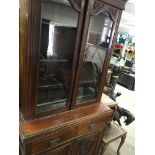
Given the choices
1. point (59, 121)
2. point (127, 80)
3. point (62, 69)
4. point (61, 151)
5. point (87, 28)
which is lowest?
point (127, 80)

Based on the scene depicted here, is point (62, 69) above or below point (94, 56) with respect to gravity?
below

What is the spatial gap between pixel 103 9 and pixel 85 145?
132 centimetres

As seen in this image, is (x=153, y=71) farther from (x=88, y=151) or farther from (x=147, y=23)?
(x=88, y=151)

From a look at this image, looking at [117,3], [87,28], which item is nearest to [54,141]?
[87,28]

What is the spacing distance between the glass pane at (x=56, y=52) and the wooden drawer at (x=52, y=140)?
22 centimetres

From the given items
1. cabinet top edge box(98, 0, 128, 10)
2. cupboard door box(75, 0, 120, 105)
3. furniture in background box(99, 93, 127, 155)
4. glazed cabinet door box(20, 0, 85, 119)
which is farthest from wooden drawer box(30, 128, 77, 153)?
cabinet top edge box(98, 0, 128, 10)

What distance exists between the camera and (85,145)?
62.7 inches

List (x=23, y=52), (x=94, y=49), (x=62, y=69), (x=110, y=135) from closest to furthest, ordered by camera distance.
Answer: (x=23, y=52), (x=62, y=69), (x=94, y=49), (x=110, y=135)

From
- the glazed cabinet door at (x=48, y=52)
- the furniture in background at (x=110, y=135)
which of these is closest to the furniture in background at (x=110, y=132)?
the furniture in background at (x=110, y=135)

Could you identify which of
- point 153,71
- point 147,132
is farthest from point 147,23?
point 147,132

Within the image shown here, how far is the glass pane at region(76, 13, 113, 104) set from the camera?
1283 mm

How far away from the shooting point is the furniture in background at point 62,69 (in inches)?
39.9

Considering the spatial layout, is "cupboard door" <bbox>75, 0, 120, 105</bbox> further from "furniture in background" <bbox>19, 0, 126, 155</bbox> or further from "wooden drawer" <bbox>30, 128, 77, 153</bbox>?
"wooden drawer" <bbox>30, 128, 77, 153</bbox>

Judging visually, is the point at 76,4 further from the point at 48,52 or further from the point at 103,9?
the point at 48,52
